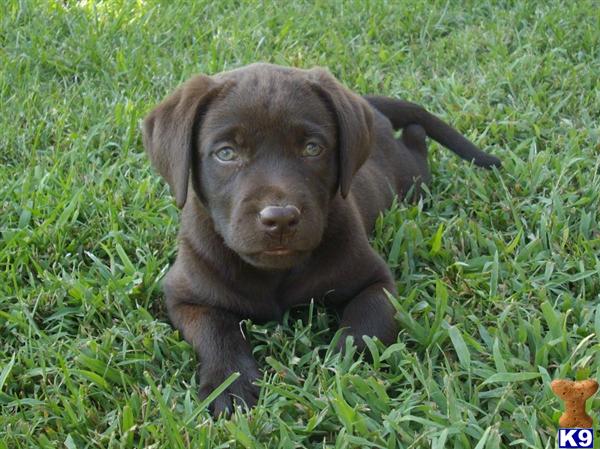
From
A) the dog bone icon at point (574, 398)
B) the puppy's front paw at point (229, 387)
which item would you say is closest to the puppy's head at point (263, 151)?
the puppy's front paw at point (229, 387)

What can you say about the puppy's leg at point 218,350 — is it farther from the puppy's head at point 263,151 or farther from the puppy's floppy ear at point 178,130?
the puppy's floppy ear at point 178,130

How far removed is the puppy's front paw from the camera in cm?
315

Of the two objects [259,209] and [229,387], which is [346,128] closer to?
[259,209]

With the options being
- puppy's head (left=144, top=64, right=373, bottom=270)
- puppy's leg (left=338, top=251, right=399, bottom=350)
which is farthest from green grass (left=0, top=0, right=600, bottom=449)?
puppy's head (left=144, top=64, right=373, bottom=270)

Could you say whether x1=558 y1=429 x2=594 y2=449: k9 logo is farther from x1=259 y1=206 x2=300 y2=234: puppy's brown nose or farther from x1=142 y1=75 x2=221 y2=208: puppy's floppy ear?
x1=142 y1=75 x2=221 y2=208: puppy's floppy ear

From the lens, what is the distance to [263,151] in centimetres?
339

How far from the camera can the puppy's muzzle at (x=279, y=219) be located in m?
3.19

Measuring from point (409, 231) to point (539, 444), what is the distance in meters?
1.67

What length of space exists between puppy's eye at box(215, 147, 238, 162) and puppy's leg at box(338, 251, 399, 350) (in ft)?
2.44

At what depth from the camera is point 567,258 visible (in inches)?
156

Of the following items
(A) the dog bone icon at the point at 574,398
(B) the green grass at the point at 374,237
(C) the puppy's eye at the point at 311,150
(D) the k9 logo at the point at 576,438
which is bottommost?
(B) the green grass at the point at 374,237

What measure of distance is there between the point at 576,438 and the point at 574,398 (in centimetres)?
16

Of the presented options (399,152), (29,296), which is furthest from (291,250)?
(399,152)

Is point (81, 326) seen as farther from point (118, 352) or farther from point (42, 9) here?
point (42, 9)
